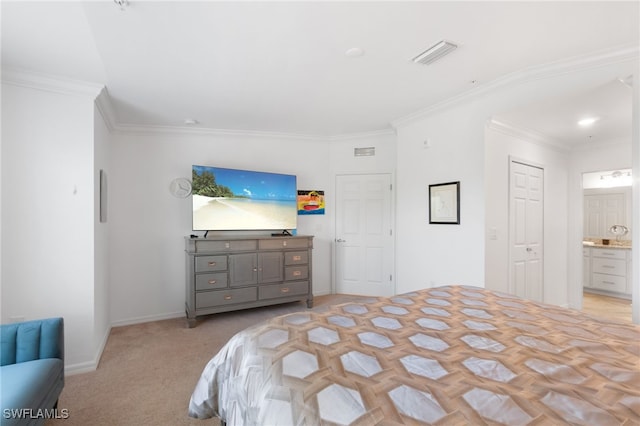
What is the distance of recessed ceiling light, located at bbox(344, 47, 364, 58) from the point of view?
7.62ft

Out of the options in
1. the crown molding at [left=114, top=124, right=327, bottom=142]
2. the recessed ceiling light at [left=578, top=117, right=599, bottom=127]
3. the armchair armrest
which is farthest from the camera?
the crown molding at [left=114, top=124, right=327, bottom=142]

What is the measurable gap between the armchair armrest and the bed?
1.19 m

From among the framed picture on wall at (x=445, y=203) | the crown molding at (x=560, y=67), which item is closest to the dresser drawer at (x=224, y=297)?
the framed picture on wall at (x=445, y=203)

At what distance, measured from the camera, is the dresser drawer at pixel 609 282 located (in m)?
4.95

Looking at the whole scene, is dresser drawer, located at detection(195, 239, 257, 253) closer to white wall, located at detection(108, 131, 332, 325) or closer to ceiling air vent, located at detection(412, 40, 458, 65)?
white wall, located at detection(108, 131, 332, 325)

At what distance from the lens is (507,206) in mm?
3445

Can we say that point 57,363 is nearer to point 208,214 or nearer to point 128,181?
point 208,214

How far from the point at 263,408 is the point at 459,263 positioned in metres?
2.95

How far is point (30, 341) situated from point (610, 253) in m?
7.42

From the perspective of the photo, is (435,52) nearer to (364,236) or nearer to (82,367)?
(364,236)

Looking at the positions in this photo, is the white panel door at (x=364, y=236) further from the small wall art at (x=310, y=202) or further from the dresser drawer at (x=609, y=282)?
the dresser drawer at (x=609, y=282)

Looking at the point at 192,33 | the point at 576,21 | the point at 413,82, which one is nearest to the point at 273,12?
the point at 192,33

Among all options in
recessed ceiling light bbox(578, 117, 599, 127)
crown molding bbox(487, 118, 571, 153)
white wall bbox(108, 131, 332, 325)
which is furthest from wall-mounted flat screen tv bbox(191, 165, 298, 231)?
recessed ceiling light bbox(578, 117, 599, 127)

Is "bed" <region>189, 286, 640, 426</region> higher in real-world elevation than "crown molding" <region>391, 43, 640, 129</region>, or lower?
lower
